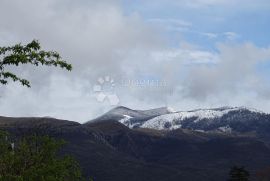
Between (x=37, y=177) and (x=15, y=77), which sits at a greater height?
(x=15, y=77)

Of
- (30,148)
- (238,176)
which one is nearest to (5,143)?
(30,148)

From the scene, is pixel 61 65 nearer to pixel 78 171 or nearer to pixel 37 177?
pixel 37 177

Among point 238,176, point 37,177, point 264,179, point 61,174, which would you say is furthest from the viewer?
point 264,179

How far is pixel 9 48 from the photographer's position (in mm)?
20141

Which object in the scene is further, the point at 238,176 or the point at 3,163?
the point at 238,176

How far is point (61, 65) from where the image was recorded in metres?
20.3

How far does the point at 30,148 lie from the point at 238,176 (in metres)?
61.0

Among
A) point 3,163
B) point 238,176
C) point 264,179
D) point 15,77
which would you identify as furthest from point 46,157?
point 264,179

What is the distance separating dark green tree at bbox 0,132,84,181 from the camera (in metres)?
30.5

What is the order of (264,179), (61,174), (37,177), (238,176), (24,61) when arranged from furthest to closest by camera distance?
1. (264,179)
2. (238,176)
3. (61,174)
4. (37,177)
5. (24,61)

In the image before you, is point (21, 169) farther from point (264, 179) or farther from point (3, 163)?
point (264, 179)

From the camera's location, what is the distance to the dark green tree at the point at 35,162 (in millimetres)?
30484

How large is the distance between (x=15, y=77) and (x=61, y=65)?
161 centimetres

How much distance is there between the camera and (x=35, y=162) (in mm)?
33500
